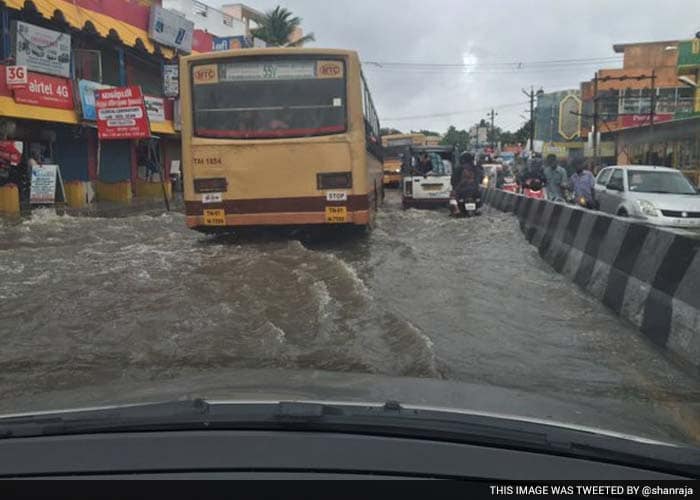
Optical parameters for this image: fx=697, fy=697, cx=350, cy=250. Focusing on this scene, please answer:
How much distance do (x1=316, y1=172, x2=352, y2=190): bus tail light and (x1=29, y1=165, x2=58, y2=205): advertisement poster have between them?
1084cm

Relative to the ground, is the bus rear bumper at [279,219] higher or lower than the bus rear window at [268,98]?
lower

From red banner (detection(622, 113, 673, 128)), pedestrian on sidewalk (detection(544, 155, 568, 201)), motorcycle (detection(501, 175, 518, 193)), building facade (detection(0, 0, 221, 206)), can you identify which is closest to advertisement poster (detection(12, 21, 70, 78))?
building facade (detection(0, 0, 221, 206))

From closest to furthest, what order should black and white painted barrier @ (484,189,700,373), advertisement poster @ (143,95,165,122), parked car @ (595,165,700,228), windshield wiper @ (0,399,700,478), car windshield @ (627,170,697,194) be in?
1. windshield wiper @ (0,399,700,478)
2. black and white painted barrier @ (484,189,700,373)
3. parked car @ (595,165,700,228)
4. car windshield @ (627,170,697,194)
5. advertisement poster @ (143,95,165,122)

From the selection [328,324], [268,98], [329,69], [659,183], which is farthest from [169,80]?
[328,324]

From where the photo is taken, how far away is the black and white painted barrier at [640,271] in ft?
16.2

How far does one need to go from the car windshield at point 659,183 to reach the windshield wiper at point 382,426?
1397 centimetres

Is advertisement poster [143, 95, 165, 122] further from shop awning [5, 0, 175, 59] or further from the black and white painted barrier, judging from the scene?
the black and white painted barrier

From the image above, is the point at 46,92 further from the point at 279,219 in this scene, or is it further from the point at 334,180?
the point at 334,180

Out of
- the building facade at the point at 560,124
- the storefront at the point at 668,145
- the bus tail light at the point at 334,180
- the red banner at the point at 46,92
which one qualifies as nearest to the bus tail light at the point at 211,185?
the bus tail light at the point at 334,180

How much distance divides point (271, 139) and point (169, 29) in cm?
1897

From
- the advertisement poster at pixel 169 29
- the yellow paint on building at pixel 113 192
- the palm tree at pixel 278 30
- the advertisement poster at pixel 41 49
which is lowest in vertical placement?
the yellow paint on building at pixel 113 192

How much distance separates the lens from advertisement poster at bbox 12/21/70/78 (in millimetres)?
18766

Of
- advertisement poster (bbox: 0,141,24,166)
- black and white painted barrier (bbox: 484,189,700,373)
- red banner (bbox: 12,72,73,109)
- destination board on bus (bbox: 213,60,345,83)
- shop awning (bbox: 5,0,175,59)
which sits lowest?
black and white painted barrier (bbox: 484,189,700,373)

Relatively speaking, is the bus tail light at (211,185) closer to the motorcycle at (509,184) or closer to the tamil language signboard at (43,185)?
the tamil language signboard at (43,185)
